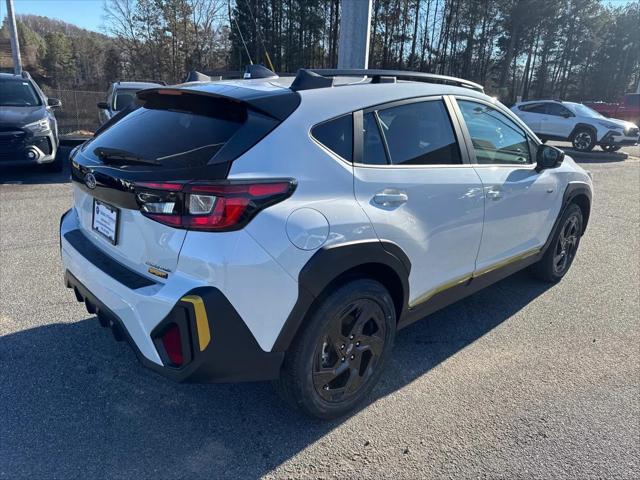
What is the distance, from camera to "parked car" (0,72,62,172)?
25.3 ft

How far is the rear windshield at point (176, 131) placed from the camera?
2195 mm

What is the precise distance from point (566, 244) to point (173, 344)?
3.96 m

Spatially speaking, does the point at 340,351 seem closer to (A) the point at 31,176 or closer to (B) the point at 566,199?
(B) the point at 566,199

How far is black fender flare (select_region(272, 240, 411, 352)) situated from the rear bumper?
0.13 metres

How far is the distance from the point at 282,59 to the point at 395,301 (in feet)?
133

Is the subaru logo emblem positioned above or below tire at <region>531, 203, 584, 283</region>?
above

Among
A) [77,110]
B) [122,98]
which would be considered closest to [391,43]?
[77,110]

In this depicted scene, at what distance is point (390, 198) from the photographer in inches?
99.9

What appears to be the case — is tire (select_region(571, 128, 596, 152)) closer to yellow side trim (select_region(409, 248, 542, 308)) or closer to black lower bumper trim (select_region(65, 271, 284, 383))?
yellow side trim (select_region(409, 248, 542, 308))

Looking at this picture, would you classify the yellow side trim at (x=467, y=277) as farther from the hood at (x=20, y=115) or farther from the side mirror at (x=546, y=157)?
the hood at (x=20, y=115)

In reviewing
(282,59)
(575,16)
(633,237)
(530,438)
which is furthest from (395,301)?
(575,16)

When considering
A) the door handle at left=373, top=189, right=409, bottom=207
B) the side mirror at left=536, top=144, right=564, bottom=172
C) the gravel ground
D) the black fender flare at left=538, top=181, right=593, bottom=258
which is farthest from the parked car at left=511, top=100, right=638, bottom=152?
the door handle at left=373, top=189, right=409, bottom=207

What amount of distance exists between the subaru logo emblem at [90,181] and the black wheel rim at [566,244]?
12.6 feet

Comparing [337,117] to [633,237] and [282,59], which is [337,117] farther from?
[282,59]
